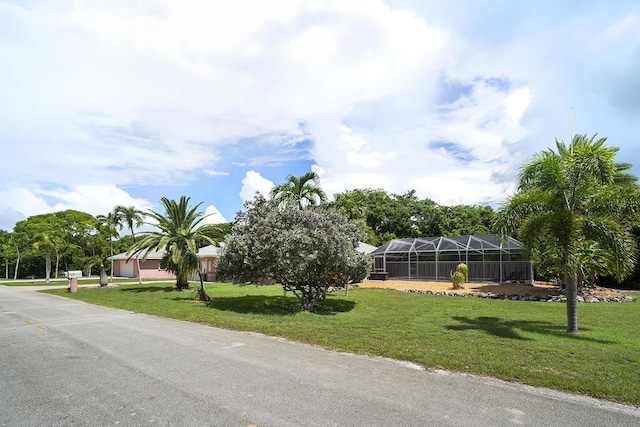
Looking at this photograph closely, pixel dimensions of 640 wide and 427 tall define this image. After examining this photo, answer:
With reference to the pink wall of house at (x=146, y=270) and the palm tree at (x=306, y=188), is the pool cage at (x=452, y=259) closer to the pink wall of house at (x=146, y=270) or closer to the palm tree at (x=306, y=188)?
the palm tree at (x=306, y=188)

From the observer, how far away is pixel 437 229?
44.0 meters

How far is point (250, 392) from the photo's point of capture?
5227 mm

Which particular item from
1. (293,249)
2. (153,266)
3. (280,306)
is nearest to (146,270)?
(153,266)

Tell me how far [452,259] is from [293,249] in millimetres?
18163

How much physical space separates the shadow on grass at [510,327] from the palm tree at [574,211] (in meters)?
0.57

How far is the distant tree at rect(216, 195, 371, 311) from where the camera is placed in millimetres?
12617

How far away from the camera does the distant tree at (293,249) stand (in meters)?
12.6

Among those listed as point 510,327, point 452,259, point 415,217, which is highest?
point 415,217

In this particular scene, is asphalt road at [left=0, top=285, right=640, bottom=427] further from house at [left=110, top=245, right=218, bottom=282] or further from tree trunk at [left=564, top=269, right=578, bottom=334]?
house at [left=110, top=245, right=218, bottom=282]

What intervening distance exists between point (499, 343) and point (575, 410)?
3677 mm

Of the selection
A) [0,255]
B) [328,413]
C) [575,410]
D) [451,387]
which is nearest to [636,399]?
[575,410]

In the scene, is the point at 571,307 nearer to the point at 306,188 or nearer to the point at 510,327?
the point at 510,327

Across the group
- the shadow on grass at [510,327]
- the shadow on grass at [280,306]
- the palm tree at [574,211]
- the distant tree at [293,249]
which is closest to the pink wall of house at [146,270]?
the shadow on grass at [280,306]

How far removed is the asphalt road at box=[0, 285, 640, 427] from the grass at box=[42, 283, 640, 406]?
2.00ft
